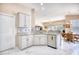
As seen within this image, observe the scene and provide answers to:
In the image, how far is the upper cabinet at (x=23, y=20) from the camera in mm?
2255

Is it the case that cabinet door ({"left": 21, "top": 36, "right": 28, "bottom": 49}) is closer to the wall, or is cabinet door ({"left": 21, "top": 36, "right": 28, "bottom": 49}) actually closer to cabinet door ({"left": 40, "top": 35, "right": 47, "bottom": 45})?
cabinet door ({"left": 40, "top": 35, "right": 47, "bottom": 45})

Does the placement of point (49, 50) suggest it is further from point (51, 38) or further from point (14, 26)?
point (14, 26)

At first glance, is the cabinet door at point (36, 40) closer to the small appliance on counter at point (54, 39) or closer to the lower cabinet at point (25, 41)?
the lower cabinet at point (25, 41)

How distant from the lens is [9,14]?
2.19 metres

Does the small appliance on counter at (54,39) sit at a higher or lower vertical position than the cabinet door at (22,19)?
lower

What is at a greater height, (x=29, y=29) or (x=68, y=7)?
(x=68, y=7)

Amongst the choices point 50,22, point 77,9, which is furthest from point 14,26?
point 77,9

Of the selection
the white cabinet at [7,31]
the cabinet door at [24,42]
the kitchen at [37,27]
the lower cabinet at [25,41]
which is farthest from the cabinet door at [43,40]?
the white cabinet at [7,31]

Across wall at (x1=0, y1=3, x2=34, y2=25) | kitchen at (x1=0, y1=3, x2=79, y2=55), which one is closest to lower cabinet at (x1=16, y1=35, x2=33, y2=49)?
kitchen at (x1=0, y1=3, x2=79, y2=55)

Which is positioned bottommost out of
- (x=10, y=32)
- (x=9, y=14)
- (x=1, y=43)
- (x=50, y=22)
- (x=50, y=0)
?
(x=1, y=43)

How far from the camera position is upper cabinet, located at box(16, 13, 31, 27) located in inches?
88.8

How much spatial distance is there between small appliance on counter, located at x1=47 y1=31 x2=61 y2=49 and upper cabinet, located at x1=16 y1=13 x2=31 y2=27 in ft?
1.68

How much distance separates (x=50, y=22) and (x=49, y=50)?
0.60 meters

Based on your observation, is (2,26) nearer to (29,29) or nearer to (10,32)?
(10,32)
